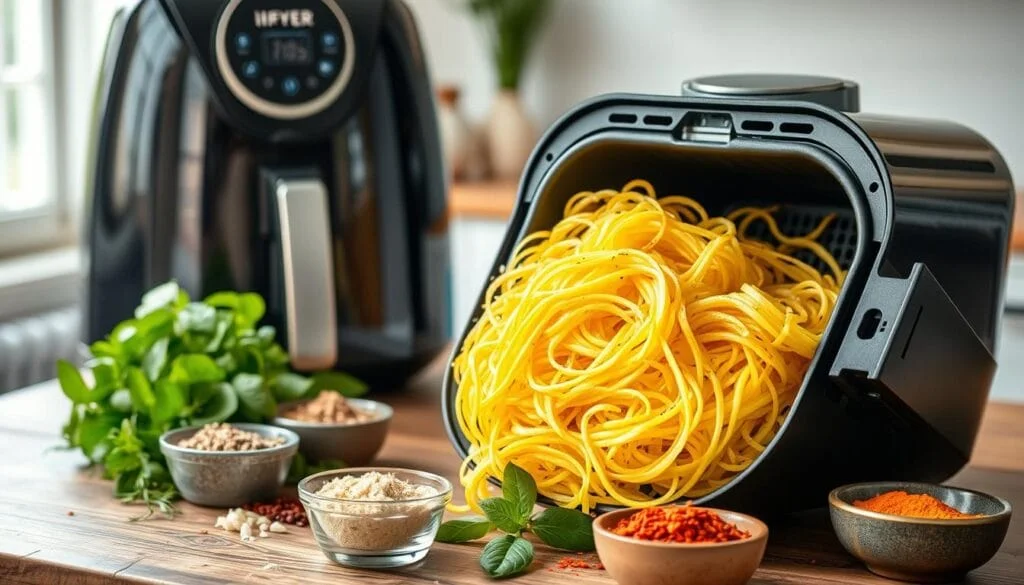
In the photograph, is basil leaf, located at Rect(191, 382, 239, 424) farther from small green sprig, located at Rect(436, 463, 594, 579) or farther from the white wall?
the white wall

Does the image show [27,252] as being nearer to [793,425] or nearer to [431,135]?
[431,135]

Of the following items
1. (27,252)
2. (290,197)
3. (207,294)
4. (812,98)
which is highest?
(812,98)

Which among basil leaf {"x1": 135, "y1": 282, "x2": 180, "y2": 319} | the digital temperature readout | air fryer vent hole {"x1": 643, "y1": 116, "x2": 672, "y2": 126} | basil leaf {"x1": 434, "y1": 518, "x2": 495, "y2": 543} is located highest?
the digital temperature readout

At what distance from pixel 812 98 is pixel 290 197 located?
563mm

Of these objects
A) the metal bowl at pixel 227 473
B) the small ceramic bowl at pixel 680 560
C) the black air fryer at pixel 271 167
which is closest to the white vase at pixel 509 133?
the black air fryer at pixel 271 167

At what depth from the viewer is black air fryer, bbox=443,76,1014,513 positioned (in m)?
0.91

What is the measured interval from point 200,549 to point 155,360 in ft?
0.85

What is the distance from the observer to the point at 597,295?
1.00 metres

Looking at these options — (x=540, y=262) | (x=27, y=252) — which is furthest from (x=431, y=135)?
(x=27, y=252)

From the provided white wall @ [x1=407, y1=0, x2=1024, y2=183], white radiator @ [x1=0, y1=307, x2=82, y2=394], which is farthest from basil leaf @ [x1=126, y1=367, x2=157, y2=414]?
white wall @ [x1=407, y1=0, x2=1024, y2=183]

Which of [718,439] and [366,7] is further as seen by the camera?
[366,7]

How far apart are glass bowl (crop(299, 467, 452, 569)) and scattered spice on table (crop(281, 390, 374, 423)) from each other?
27 centimetres

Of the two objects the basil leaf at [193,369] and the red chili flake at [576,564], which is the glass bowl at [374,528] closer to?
the red chili flake at [576,564]

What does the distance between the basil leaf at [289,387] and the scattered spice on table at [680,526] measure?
46 cm
